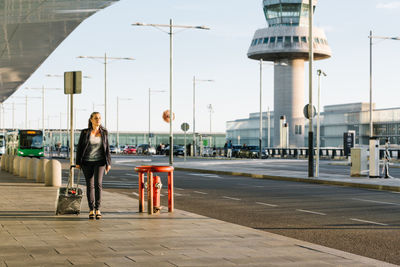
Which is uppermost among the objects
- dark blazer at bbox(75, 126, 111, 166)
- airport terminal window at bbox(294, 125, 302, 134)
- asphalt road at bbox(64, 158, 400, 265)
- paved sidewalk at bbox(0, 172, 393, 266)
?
airport terminal window at bbox(294, 125, 302, 134)

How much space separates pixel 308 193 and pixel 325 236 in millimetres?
9924

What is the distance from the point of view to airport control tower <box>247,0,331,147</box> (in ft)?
285

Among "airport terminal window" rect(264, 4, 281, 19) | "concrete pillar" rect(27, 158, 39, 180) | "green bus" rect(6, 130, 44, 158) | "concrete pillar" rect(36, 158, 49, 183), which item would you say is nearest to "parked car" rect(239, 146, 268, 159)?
"airport terminal window" rect(264, 4, 281, 19)

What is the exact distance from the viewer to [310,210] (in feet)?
51.2

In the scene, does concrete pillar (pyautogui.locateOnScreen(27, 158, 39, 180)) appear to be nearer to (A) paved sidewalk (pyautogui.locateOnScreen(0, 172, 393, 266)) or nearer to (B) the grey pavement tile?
(A) paved sidewalk (pyautogui.locateOnScreen(0, 172, 393, 266))

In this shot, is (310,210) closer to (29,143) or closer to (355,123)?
(29,143)

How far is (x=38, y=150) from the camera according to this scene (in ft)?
193

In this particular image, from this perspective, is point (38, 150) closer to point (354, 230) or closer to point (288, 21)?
point (288, 21)

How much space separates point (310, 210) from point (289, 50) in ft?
238

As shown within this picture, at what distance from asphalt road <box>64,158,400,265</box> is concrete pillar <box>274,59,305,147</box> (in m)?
65.3

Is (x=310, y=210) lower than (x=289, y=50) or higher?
lower

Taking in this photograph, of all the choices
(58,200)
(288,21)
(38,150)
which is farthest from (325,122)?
(58,200)

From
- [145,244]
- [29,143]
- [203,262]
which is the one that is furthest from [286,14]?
[203,262]

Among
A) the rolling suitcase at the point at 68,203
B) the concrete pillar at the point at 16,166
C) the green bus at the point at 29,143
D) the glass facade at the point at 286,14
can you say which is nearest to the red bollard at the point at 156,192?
the rolling suitcase at the point at 68,203
